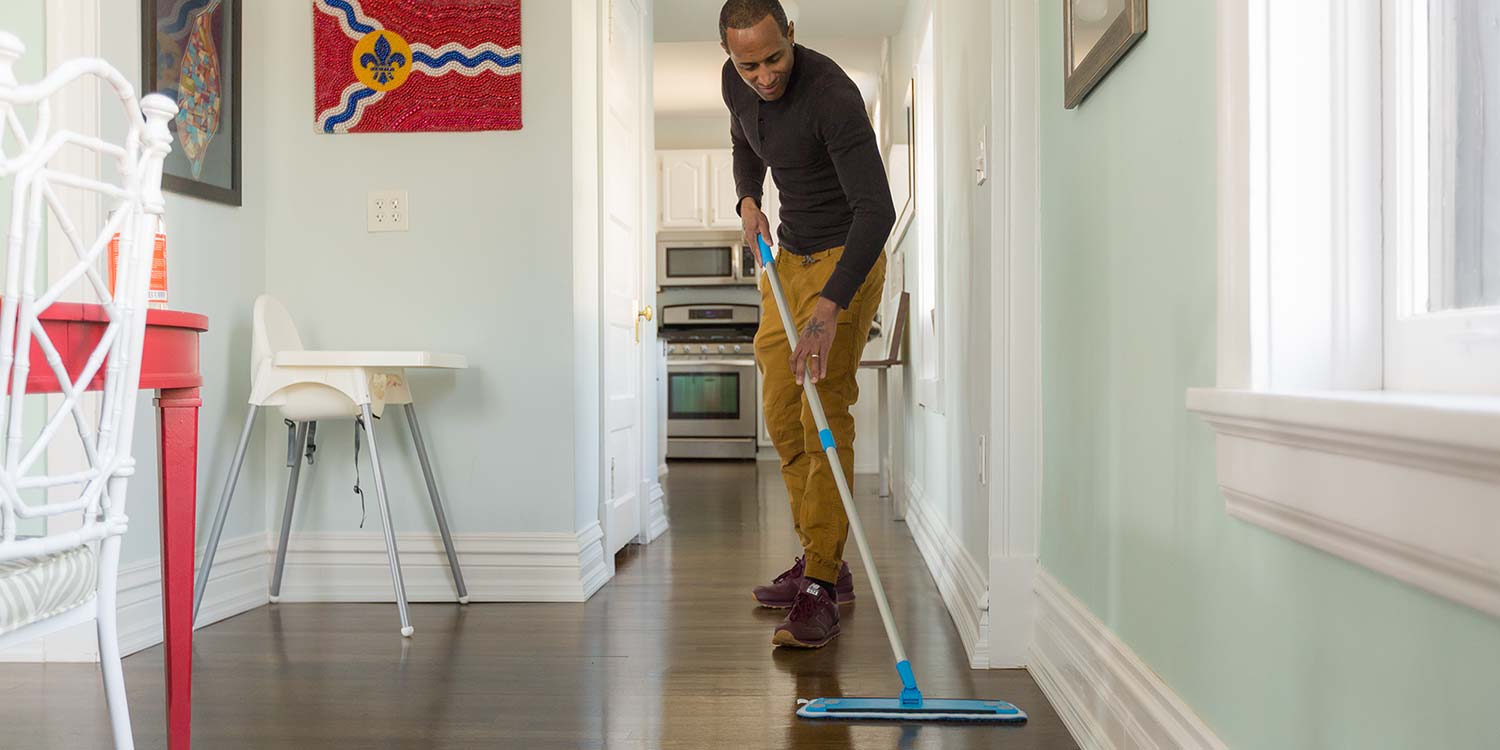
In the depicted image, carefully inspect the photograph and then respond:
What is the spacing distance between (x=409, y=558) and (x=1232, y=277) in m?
2.39

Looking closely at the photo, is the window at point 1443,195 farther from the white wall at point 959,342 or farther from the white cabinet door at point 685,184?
the white cabinet door at point 685,184

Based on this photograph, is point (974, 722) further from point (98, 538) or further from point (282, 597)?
point (282, 597)

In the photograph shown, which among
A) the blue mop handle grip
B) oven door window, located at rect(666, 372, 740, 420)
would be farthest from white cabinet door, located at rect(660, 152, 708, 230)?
the blue mop handle grip

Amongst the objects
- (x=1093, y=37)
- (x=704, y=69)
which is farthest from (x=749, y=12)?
(x=704, y=69)

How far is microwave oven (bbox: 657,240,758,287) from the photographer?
25.7 ft

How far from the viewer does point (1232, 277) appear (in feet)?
3.59

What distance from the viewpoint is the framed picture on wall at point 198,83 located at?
8.23ft

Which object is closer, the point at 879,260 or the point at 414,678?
the point at 414,678

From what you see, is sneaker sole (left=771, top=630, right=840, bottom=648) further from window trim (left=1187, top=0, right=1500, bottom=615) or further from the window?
the window

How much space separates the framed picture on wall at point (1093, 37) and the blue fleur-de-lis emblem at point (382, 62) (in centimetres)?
185

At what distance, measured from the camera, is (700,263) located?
7867 millimetres

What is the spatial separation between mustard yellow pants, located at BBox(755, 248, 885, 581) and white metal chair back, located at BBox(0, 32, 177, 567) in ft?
4.81

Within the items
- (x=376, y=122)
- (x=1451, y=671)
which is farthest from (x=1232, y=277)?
(x=376, y=122)

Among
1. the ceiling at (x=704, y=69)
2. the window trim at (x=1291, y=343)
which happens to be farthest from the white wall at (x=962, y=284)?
the ceiling at (x=704, y=69)
